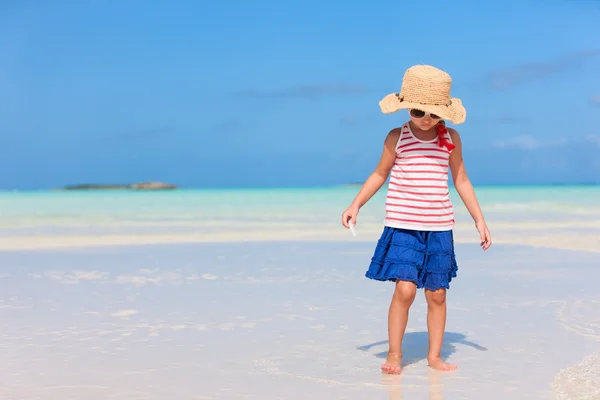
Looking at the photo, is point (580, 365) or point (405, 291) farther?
point (580, 365)

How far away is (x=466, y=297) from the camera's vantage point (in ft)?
19.4

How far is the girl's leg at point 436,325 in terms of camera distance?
3.78m

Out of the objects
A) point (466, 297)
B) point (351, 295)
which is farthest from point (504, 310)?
point (351, 295)

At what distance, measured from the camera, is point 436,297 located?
379cm

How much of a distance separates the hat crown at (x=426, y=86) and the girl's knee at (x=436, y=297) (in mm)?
884

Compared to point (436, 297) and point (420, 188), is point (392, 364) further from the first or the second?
point (420, 188)

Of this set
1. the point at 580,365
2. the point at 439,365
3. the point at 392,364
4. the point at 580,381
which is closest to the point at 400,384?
the point at 392,364

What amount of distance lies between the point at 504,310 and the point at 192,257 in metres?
4.41

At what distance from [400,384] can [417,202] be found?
82cm

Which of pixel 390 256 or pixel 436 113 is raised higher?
pixel 436 113

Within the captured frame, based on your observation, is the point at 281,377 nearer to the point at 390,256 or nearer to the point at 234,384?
the point at 234,384

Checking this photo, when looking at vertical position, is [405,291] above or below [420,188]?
below

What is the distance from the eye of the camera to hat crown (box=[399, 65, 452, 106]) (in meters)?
3.64

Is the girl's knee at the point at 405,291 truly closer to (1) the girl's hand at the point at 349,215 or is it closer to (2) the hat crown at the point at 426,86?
(1) the girl's hand at the point at 349,215
